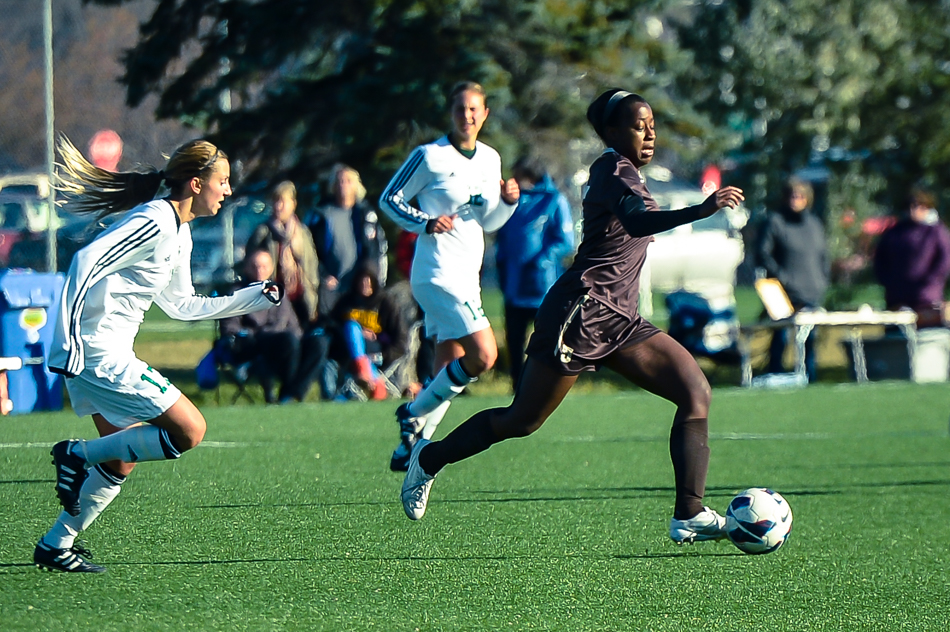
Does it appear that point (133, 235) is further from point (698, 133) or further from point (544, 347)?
point (698, 133)

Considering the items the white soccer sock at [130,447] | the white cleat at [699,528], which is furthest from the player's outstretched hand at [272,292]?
the white cleat at [699,528]

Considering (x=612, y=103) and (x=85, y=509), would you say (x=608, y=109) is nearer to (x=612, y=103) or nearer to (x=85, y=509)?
(x=612, y=103)

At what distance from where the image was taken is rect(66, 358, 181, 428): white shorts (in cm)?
540

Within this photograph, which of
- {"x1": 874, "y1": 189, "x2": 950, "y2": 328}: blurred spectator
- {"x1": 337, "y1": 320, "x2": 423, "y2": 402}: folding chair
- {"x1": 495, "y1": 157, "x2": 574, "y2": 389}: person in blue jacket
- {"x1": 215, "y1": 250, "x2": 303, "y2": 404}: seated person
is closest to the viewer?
{"x1": 215, "y1": 250, "x2": 303, "y2": 404}: seated person

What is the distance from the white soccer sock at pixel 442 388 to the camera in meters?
8.27

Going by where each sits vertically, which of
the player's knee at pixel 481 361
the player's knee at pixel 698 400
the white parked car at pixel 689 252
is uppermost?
the player's knee at pixel 698 400

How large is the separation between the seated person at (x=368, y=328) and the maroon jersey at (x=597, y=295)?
751cm

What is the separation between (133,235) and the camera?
17.7ft

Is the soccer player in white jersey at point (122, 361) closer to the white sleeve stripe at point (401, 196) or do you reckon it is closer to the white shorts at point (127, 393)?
the white shorts at point (127, 393)

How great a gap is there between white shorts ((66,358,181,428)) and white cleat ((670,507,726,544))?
2.08 meters

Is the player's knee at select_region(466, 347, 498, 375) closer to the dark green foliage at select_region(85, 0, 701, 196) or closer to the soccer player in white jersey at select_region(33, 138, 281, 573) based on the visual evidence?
the soccer player in white jersey at select_region(33, 138, 281, 573)

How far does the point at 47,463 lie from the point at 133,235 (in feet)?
12.4

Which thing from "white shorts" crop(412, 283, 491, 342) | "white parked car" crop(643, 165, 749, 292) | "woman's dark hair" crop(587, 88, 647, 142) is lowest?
"white parked car" crop(643, 165, 749, 292)

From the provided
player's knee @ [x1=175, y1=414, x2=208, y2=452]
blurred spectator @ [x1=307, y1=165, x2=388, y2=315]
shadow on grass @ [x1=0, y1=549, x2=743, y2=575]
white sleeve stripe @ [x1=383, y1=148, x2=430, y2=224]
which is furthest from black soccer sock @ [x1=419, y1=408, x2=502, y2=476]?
blurred spectator @ [x1=307, y1=165, x2=388, y2=315]
